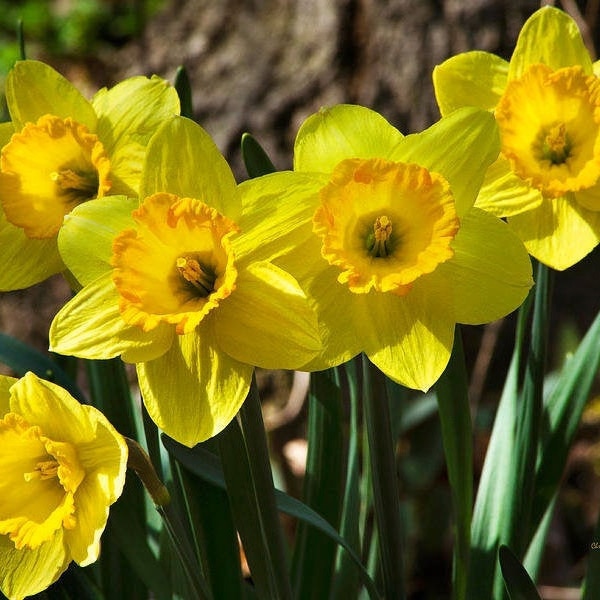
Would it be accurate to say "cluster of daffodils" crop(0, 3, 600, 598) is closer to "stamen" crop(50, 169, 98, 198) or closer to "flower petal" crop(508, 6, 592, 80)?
"stamen" crop(50, 169, 98, 198)

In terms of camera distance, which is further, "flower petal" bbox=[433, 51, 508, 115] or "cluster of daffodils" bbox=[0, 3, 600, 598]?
"flower petal" bbox=[433, 51, 508, 115]

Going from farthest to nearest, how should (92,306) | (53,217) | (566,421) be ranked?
(566,421) → (53,217) → (92,306)

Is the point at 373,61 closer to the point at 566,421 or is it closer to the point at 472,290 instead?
the point at 566,421

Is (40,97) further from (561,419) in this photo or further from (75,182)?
(561,419)

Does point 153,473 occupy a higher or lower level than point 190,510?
higher

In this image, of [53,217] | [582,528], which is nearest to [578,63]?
[53,217]

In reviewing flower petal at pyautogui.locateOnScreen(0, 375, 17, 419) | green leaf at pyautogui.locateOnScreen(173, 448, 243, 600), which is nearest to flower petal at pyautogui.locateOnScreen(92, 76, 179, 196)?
flower petal at pyautogui.locateOnScreen(0, 375, 17, 419)

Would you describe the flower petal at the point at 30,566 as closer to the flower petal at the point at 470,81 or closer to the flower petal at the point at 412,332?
the flower petal at the point at 412,332

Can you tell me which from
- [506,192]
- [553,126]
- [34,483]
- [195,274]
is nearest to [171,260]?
[195,274]
